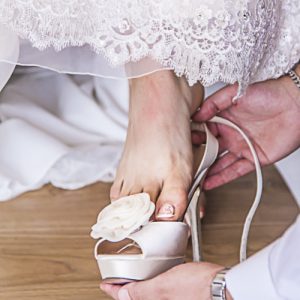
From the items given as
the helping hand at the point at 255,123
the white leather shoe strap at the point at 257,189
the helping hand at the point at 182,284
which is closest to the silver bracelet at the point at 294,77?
the helping hand at the point at 255,123

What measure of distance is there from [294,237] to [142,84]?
405 mm

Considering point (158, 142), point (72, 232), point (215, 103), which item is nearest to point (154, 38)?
point (158, 142)

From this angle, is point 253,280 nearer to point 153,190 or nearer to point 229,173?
point 153,190

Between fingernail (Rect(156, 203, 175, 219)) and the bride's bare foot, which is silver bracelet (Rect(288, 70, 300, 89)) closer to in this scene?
the bride's bare foot

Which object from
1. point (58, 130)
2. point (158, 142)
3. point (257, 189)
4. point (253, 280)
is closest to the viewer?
point (253, 280)

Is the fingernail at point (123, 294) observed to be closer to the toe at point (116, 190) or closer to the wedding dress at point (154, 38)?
the toe at point (116, 190)

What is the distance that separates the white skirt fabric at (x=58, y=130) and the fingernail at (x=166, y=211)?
1.07 feet

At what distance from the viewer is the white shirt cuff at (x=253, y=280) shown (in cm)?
79

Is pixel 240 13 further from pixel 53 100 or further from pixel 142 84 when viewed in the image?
pixel 53 100

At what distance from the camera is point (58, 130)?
1405 mm

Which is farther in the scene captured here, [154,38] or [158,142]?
[158,142]

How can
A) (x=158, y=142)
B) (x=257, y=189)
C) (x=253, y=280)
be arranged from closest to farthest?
(x=253, y=280), (x=158, y=142), (x=257, y=189)

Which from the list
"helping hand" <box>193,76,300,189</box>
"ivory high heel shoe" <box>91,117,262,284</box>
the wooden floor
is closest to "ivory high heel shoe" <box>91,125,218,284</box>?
"ivory high heel shoe" <box>91,117,262,284</box>

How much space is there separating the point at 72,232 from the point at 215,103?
30 cm
